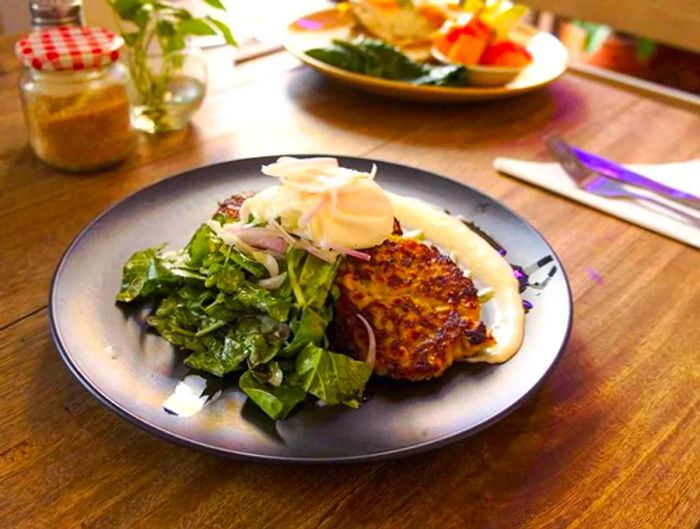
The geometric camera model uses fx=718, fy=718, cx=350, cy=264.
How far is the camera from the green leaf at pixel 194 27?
4.47 feet

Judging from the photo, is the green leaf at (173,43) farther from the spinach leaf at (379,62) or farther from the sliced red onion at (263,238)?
the sliced red onion at (263,238)

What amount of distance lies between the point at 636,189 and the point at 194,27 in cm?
88

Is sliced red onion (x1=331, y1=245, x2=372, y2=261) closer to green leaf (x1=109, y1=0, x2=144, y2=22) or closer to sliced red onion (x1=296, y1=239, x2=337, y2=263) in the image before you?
sliced red onion (x1=296, y1=239, x2=337, y2=263)

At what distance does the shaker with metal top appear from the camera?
1369mm

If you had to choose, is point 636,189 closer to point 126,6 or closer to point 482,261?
point 482,261

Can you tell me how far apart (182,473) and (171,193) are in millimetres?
508

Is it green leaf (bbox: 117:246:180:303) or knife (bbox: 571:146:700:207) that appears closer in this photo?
green leaf (bbox: 117:246:180:303)

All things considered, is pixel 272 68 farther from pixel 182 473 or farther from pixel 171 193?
pixel 182 473

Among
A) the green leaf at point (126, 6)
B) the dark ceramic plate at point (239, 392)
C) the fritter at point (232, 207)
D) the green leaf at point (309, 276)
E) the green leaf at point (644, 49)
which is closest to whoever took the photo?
the dark ceramic plate at point (239, 392)

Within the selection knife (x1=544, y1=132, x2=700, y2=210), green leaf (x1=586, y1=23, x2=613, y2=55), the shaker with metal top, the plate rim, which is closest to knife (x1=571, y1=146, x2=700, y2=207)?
knife (x1=544, y1=132, x2=700, y2=210)

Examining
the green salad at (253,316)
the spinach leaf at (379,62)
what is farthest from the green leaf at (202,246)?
the spinach leaf at (379,62)

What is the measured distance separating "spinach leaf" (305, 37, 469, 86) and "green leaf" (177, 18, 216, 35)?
0.37 meters

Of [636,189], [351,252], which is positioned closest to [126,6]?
[351,252]

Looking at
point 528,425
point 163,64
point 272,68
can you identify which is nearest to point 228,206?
point 528,425
